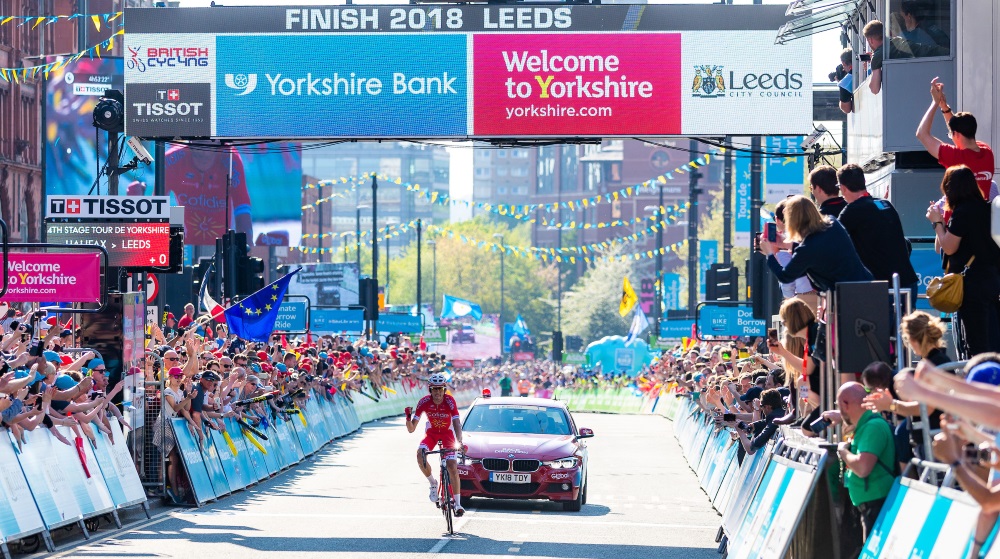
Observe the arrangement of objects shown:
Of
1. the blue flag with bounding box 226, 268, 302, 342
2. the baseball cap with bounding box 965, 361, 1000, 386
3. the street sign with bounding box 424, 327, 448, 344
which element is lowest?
the street sign with bounding box 424, 327, 448, 344

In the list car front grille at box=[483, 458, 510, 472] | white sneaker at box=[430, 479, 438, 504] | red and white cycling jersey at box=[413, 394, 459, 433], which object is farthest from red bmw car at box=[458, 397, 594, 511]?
white sneaker at box=[430, 479, 438, 504]

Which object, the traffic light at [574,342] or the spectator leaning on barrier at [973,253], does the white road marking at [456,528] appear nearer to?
the spectator leaning on barrier at [973,253]

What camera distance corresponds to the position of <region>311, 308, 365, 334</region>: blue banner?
47812 mm

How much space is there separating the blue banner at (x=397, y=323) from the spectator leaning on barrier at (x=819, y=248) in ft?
188

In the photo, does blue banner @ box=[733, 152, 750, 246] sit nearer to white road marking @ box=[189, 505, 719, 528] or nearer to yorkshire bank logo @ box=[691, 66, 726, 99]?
yorkshire bank logo @ box=[691, 66, 726, 99]

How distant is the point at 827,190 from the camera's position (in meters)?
11.4

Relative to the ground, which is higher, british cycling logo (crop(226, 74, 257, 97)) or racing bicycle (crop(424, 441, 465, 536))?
british cycling logo (crop(226, 74, 257, 97))

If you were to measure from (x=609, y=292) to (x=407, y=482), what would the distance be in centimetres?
12485

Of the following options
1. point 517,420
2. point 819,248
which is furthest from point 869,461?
point 517,420

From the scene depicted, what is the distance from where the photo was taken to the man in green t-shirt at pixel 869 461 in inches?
363

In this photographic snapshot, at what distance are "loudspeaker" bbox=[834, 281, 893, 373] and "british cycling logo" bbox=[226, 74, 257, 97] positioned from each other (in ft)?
41.4

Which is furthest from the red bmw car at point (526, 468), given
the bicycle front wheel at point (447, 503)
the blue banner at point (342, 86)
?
the blue banner at point (342, 86)

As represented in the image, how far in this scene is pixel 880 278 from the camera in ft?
38.0

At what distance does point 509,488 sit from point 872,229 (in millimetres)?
9851
